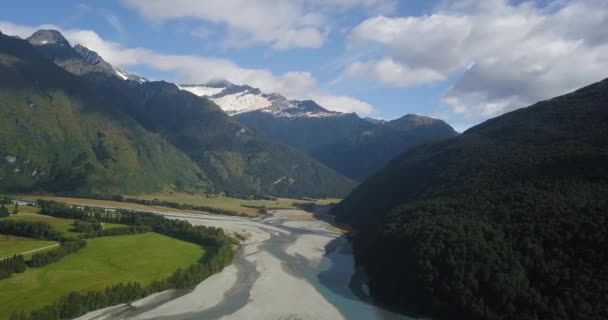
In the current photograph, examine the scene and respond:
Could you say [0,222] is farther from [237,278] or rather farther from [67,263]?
[237,278]

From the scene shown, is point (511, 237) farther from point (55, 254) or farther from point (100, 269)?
point (55, 254)

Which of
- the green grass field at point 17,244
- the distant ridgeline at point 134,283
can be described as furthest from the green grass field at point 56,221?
the green grass field at point 17,244

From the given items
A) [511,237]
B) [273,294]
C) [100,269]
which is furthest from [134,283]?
[511,237]

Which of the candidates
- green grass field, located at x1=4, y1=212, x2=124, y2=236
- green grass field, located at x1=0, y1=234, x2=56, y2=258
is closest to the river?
green grass field, located at x1=0, y1=234, x2=56, y2=258

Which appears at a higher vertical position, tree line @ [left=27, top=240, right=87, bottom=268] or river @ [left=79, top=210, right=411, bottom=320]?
tree line @ [left=27, top=240, right=87, bottom=268]

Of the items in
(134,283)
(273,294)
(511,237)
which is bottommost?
(273,294)

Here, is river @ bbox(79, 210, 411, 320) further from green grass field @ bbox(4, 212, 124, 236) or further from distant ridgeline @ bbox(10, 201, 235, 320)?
green grass field @ bbox(4, 212, 124, 236)

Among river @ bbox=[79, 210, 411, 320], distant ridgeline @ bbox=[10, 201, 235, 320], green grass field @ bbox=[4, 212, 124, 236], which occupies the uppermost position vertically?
green grass field @ bbox=[4, 212, 124, 236]
